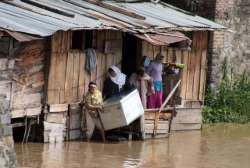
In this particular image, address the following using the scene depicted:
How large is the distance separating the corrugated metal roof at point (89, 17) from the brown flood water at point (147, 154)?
92.7 inches

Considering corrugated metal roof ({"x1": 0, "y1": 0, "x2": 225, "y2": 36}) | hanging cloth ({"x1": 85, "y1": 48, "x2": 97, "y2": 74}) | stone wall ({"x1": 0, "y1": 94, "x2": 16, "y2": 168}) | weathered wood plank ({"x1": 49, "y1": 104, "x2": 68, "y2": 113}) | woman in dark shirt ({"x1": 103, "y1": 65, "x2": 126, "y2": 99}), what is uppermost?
corrugated metal roof ({"x1": 0, "y1": 0, "x2": 225, "y2": 36})

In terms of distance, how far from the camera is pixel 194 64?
56.0ft

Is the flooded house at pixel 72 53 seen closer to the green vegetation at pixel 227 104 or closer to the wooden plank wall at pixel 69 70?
the wooden plank wall at pixel 69 70

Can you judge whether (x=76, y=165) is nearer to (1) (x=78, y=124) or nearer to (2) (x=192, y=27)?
(1) (x=78, y=124)

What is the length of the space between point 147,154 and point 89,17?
2.99 m

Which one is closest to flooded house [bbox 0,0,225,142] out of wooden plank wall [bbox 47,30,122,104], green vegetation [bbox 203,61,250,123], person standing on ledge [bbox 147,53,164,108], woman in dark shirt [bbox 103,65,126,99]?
wooden plank wall [bbox 47,30,122,104]

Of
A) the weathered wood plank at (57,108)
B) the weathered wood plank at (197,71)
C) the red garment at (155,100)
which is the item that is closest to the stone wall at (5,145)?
the weathered wood plank at (57,108)

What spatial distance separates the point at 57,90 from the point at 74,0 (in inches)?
106

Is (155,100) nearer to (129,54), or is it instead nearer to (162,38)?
(162,38)

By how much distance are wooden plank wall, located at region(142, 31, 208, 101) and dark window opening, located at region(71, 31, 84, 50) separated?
2682 mm

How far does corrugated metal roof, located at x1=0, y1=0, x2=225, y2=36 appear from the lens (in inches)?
484

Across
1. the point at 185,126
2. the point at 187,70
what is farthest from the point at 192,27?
the point at 185,126

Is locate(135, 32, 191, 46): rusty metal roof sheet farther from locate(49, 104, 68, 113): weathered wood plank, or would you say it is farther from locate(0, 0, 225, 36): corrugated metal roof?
locate(49, 104, 68, 113): weathered wood plank

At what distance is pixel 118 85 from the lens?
48.8ft
